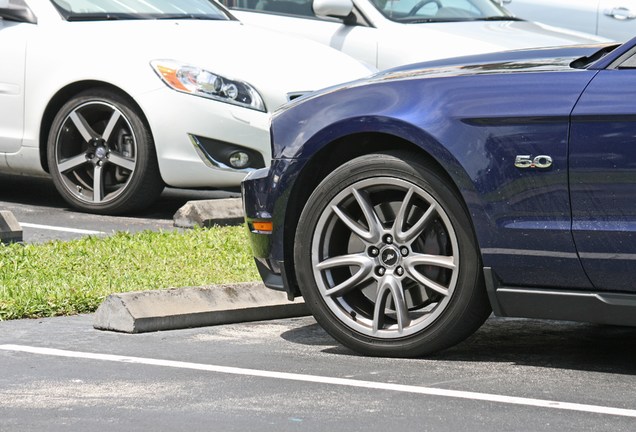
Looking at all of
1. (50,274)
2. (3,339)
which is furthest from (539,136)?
(50,274)

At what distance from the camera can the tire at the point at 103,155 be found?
9.78 metres

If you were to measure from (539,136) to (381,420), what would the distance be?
4.10 feet

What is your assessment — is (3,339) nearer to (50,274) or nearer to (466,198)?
(50,274)

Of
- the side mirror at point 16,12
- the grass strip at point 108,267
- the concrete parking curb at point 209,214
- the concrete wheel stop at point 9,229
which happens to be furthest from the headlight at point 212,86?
the concrete wheel stop at point 9,229

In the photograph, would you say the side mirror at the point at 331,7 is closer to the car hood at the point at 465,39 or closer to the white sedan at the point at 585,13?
the car hood at the point at 465,39

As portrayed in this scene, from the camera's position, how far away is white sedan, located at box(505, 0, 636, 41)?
49.3 feet

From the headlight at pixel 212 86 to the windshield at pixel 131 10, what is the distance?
3.20 feet

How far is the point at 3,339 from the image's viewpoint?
20.3 feet

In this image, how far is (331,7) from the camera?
11.7 meters

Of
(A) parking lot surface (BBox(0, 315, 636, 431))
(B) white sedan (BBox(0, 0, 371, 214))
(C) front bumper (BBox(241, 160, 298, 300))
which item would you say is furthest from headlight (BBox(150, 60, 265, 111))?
(C) front bumper (BBox(241, 160, 298, 300))

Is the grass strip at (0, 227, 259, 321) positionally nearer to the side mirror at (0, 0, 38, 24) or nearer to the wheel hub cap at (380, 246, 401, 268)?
the wheel hub cap at (380, 246, 401, 268)

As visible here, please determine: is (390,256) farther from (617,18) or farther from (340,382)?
(617,18)

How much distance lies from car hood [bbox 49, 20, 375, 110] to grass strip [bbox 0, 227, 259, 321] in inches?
51.6

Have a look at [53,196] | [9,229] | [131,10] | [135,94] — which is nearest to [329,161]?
[9,229]
